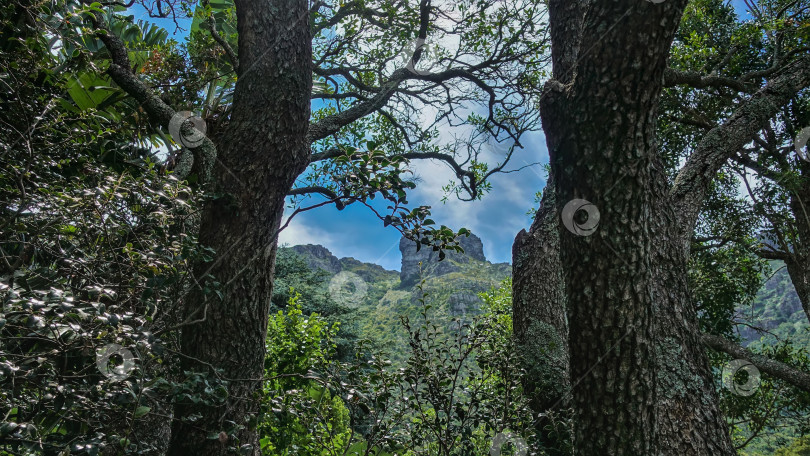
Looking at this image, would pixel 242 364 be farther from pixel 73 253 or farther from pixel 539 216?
pixel 539 216

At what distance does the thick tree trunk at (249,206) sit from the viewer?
223 centimetres

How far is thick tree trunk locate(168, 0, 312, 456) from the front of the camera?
2230 millimetres

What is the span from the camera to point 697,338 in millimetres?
1957

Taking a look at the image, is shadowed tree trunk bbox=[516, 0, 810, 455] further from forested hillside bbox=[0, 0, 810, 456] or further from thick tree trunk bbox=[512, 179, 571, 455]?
thick tree trunk bbox=[512, 179, 571, 455]

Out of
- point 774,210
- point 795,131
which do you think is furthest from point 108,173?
point 774,210

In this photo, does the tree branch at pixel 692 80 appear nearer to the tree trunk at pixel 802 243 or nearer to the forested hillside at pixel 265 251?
the forested hillside at pixel 265 251

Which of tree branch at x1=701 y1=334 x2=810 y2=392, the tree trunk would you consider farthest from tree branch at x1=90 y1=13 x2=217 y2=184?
the tree trunk

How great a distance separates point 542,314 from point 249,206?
2.87m

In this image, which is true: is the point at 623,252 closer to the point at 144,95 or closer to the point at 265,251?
the point at 265,251

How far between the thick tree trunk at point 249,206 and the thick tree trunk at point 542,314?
7.11ft

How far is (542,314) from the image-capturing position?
4059 millimetres

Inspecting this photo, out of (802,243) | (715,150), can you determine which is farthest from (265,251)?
(802,243)

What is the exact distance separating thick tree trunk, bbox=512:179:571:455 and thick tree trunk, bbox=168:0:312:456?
2.17 metres

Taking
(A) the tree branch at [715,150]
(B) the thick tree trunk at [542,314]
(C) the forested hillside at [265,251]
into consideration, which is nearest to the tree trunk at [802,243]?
(C) the forested hillside at [265,251]
